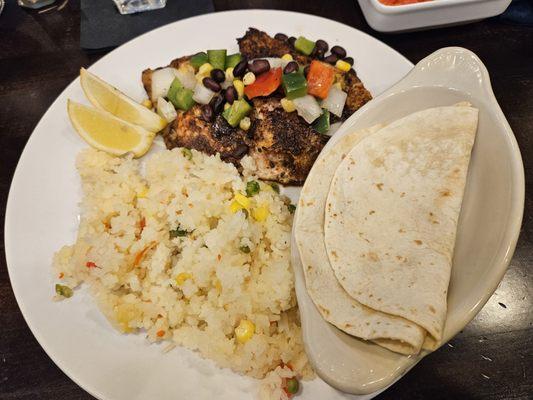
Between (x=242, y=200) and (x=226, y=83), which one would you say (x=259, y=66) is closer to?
(x=226, y=83)

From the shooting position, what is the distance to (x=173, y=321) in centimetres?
242

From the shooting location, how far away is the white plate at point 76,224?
2.30 meters

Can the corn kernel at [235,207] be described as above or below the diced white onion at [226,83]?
below

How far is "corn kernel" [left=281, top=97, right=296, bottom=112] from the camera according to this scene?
294cm

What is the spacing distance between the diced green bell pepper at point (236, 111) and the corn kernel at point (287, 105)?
26 cm

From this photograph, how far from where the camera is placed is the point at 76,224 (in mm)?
2820

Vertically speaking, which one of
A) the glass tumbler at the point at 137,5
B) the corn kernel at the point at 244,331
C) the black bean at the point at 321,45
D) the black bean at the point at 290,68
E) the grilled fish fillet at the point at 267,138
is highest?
the glass tumbler at the point at 137,5

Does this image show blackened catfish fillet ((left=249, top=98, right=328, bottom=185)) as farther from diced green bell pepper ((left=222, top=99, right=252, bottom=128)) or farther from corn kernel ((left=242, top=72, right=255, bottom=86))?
corn kernel ((left=242, top=72, right=255, bottom=86))

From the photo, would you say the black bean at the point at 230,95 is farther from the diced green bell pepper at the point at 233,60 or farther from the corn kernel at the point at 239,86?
the diced green bell pepper at the point at 233,60

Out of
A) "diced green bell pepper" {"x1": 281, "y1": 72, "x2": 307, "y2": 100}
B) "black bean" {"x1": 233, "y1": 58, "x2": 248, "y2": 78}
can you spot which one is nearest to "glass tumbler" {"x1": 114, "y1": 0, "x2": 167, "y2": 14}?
"black bean" {"x1": 233, "y1": 58, "x2": 248, "y2": 78}

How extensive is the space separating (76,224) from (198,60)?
4.97 ft

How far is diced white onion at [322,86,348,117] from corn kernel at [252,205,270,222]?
0.92 m

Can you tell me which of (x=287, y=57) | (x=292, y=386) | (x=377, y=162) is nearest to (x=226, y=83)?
(x=287, y=57)

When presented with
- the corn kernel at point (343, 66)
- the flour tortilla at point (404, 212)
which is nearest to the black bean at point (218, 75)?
the corn kernel at point (343, 66)
